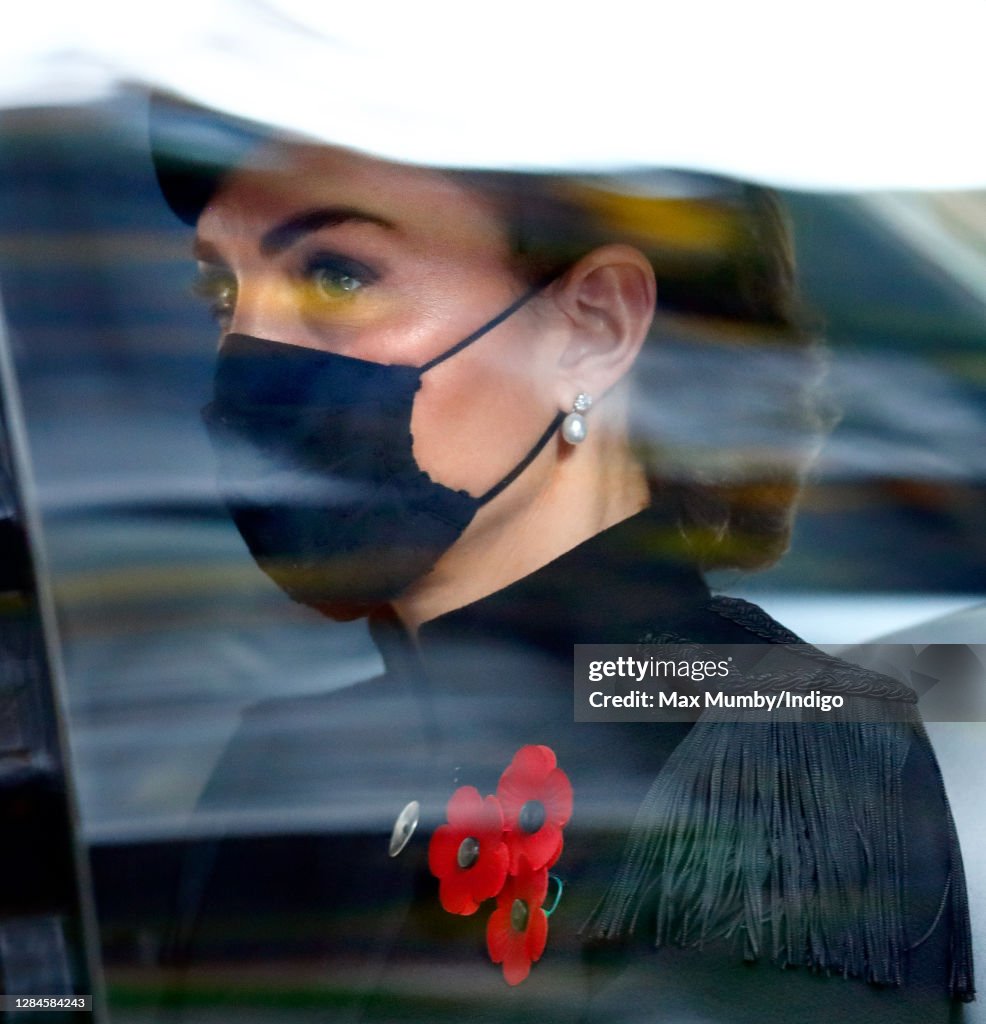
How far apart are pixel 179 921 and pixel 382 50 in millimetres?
1106

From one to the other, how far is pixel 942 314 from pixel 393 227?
2.25 ft

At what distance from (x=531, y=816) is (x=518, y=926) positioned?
5.1 inches

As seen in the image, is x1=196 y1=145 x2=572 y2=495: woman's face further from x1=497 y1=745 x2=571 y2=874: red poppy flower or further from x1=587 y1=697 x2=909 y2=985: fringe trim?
x1=587 y1=697 x2=909 y2=985: fringe trim

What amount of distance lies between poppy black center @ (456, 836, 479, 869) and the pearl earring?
0.50 m

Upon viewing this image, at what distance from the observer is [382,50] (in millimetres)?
1220

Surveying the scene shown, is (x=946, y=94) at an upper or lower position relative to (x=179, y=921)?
upper

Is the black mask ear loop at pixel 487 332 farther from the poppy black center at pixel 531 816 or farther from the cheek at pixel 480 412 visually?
the poppy black center at pixel 531 816

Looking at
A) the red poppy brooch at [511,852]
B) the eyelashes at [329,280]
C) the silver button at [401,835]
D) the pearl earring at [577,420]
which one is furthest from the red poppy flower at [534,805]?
the eyelashes at [329,280]

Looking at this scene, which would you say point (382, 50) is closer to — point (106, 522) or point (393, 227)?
point (393, 227)

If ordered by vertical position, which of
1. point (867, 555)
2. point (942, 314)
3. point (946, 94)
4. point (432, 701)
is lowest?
point (432, 701)

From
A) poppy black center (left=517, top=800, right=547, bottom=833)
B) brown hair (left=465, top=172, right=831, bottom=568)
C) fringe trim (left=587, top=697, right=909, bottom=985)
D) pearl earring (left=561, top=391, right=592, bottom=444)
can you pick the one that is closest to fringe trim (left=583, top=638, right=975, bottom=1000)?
fringe trim (left=587, top=697, right=909, bottom=985)

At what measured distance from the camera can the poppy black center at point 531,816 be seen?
1266 mm

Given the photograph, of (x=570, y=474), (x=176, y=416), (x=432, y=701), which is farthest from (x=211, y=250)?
(x=432, y=701)

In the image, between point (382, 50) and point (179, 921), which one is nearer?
point (382, 50)
